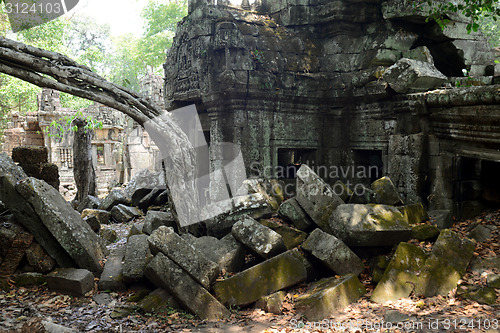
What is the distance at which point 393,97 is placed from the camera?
6926 millimetres

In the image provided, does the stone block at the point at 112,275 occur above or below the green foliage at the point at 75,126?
below

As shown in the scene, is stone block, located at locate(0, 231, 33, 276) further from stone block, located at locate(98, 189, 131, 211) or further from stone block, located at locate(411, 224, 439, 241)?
stone block, located at locate(411, 224, 439, 241)

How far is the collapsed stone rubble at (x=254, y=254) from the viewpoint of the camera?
4059 mm

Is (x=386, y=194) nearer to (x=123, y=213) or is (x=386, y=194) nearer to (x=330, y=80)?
(x=330, y=80)

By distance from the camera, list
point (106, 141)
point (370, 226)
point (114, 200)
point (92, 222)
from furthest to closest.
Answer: point (106, 141) → point (114, 200) → point (92, 222) → point (370, 226)

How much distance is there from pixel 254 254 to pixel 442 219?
277cm

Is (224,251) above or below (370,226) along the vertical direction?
below

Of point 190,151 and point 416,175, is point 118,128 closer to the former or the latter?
point 190,151

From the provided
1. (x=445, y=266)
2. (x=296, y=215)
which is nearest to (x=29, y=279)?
(x=296, y=215)

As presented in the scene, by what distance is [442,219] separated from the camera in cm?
523

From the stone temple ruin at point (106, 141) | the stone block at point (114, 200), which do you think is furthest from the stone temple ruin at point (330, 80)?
the stone temple ruin at point (106, 141)

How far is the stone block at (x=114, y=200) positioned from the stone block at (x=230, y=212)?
13.5 ft

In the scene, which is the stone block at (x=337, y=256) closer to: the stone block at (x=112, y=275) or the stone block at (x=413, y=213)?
the stone block at (x=413, y=213)

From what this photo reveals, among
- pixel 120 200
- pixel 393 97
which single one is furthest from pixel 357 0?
pixel 120 200
